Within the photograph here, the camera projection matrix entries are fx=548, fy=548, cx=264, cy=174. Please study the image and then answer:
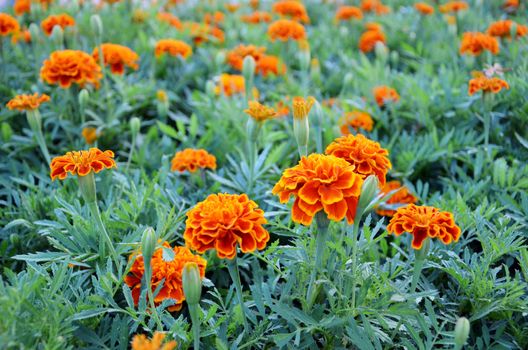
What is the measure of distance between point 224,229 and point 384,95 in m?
1.37

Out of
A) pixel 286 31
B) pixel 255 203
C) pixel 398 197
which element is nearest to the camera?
pixel 255 203

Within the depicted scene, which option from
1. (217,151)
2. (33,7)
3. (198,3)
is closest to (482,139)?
(217,151)

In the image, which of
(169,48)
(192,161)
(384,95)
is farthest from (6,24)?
(384,95)

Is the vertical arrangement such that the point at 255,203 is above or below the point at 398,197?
above

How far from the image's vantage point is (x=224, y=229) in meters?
1.01

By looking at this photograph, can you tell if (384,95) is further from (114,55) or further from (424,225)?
(424,225)

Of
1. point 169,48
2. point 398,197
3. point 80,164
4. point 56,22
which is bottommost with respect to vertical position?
point 398,197

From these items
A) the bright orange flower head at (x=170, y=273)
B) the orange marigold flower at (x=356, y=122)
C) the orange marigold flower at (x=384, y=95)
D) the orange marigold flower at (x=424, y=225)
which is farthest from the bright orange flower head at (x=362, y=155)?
the orange marigold flower at (x=384, y=95)

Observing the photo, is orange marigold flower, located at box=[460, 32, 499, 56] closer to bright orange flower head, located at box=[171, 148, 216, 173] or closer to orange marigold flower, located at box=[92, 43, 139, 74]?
bright orange flower head, located at box=[171, 148, 216, 173]

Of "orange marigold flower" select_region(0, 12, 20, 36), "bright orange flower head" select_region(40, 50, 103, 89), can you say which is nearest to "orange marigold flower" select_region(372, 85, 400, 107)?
"bright orange flower head" select_region(40, 50, 103, 89)

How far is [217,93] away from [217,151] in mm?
492

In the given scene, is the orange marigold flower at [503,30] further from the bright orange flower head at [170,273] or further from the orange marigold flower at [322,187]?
the bright orange flower head at [170,273]

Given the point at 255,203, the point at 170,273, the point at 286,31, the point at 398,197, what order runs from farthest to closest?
the point at 286,31
the point at 398,197
the point at 170,273
the point at 255,203

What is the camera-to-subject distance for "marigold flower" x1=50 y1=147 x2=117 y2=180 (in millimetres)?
1177
